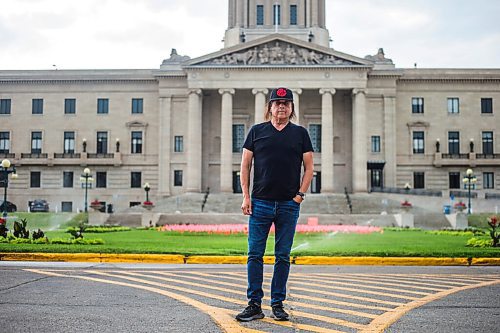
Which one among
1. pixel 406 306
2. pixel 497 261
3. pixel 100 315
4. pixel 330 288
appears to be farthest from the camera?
pixel 497 261

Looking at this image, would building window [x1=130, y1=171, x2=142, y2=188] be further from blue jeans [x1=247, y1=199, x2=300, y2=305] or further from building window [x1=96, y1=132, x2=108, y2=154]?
blue jeans [x1=247, y1=199, x2=300, y2=305]

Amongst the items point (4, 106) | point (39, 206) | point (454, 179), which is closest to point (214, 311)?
point (39, 206)

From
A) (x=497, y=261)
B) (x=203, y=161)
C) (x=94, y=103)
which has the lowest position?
(x=497, y=261)

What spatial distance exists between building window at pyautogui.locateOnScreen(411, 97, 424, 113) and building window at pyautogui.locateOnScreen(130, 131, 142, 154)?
28.8 metres

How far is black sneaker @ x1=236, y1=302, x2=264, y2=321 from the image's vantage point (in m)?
8.48

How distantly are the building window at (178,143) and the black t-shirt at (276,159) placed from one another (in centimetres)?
6579

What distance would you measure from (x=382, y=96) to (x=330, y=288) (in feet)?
211

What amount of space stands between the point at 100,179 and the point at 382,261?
6072 cm

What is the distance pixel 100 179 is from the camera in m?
75.8

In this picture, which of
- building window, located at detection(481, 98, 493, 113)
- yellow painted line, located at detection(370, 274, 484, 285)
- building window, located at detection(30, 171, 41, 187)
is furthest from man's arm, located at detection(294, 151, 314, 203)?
building window, located at detection(481, 98, 493, 113)

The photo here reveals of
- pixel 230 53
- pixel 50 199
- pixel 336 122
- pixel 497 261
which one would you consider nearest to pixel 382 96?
pixel 336 122

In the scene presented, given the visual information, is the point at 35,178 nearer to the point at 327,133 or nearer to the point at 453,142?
the point at 327,133

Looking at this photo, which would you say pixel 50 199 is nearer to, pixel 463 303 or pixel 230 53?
pixel 230 53

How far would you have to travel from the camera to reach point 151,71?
248 ft
